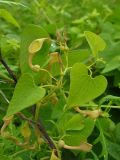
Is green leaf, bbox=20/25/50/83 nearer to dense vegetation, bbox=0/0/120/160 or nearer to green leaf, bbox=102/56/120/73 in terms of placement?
dense vegetation, bbox=0/0/120/160

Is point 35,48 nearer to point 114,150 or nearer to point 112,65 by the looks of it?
point 114,150

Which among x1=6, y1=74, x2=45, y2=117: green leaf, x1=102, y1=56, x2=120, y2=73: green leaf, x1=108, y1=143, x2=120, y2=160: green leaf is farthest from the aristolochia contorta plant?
x1=102, y1=56, x2=120, y2=73: green leaf


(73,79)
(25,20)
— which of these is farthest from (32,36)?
(25,20)

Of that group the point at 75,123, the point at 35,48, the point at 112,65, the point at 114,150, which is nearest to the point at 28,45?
the point at 35,48

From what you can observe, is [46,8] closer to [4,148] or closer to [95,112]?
[4,148]

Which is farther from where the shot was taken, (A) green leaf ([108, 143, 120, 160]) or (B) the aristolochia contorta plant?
(A) green leaf ([108, 143, 120, 160])

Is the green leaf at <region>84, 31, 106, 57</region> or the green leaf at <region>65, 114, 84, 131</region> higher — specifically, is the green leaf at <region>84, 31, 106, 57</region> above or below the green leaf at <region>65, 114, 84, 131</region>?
above
